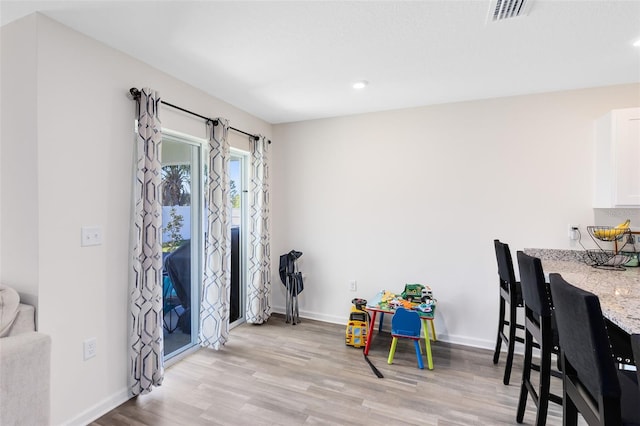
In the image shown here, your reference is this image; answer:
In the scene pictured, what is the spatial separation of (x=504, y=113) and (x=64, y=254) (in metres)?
3.78

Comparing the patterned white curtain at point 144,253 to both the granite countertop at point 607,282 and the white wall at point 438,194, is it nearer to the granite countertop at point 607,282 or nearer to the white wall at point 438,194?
the white wall at point 438,194

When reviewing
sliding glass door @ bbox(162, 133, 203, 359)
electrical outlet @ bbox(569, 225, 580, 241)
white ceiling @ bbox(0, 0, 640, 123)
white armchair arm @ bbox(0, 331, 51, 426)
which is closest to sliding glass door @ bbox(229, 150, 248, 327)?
sliding glass door @ bbox(162, 133, 203, 359)

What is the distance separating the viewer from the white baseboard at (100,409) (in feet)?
6.24

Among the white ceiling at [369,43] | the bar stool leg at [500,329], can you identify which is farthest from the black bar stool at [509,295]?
the white ceiling at [369,43]

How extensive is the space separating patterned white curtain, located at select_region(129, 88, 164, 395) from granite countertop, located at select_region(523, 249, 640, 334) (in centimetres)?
266

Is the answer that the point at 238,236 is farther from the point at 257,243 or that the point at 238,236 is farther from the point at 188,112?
the point at 188,112

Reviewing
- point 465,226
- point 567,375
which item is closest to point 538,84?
point 465,226

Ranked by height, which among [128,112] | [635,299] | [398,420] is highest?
[128,112]

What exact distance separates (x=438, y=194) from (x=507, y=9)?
5.98 ft

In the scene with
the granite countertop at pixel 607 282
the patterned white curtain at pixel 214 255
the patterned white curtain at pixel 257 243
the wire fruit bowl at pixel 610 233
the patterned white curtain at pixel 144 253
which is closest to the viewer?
the granite countertop at pixel 607 282

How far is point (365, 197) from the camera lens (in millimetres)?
3529

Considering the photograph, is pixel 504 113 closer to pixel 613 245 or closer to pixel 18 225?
pixel 613 245

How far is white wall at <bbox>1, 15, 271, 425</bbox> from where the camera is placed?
5.69 ft

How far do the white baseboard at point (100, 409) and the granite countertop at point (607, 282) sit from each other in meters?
2.93
